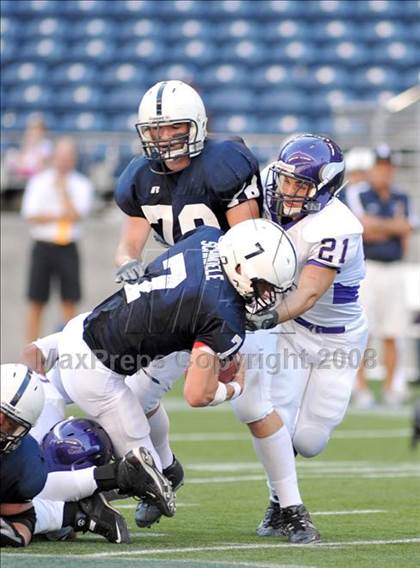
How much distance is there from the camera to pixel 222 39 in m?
15.0

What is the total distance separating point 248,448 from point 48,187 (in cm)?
379

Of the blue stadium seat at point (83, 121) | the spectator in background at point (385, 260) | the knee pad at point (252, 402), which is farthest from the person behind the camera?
the blue stadium seat at point (83, 121)

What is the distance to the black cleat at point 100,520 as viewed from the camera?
454 centimetres

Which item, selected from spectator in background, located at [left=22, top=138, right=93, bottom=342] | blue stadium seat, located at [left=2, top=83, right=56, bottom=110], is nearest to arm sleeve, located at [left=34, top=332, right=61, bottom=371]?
spectator in background, located at [left=22, top=138, right=93, bottom=342]

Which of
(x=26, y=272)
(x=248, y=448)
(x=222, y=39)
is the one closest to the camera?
(x=248, y=448)

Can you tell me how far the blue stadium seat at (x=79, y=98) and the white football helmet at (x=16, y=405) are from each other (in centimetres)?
1039

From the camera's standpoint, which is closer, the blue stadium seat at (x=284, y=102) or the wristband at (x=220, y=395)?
the wristband at (x=220, y=395)

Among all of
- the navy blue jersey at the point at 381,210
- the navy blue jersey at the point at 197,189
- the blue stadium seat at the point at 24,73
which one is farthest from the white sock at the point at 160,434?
the blue stadium seat at the point at 24,73

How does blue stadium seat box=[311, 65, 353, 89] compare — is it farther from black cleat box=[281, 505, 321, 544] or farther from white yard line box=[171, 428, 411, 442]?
black cleat box=[281, 505, 321, 544]

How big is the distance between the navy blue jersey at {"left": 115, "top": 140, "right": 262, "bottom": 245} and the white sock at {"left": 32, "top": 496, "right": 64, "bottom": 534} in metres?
1.28

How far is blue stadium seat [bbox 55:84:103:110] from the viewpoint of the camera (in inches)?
568

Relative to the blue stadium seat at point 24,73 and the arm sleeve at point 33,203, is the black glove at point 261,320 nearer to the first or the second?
the arm sleeve at point 33,203

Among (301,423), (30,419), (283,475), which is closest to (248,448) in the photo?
(301,423)

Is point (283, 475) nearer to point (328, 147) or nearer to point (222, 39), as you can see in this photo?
point (328, 147)
